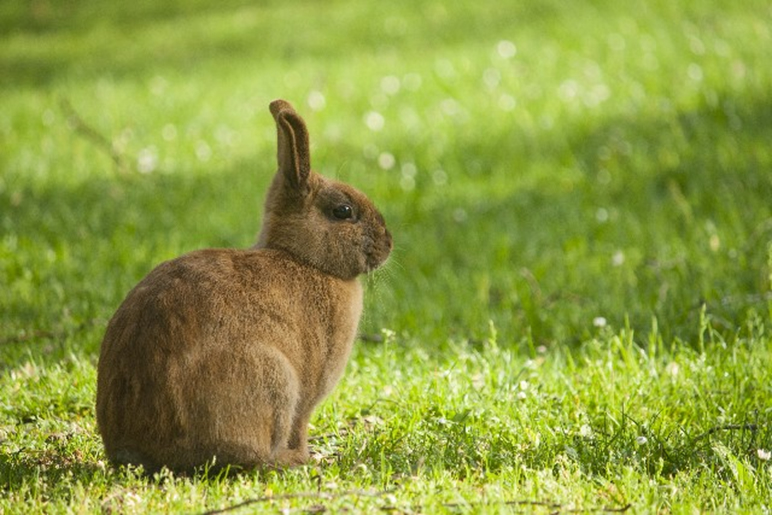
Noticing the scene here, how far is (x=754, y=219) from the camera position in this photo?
784cm

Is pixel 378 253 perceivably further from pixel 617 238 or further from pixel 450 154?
pixel 450 154

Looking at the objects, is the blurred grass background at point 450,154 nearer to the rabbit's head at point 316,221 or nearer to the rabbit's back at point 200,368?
the rabbit's head at point 316,221

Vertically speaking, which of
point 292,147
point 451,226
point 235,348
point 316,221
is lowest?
point 451,226

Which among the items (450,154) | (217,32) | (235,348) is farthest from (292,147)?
(217,32)

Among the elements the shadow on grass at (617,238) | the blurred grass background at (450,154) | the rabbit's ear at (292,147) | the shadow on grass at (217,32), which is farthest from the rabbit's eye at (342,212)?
the shadow on grass at (217,32)

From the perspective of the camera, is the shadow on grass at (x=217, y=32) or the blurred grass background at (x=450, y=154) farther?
the shadow on grass at (x=217, y=32)

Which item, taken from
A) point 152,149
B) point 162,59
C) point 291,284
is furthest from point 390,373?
point 162,59

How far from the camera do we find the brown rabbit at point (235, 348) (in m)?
4.05

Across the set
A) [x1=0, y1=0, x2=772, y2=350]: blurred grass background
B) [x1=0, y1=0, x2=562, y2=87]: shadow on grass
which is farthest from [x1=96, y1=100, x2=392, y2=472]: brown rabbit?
[x1=0, y1=0, x2=562, y2=87]: shadow on grass

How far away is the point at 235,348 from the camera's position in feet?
13.6

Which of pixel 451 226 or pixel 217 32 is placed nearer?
pixel 451 226

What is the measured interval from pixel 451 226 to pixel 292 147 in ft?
13.6

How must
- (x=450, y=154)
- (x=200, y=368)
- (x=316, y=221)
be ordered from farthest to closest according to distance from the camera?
(x=450, y=154)
(x=316, y=221)
(x=200, y=368)

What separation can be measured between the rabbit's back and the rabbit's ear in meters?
0.45
